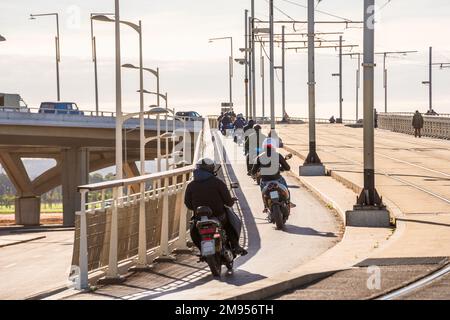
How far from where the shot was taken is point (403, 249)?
16578 mm

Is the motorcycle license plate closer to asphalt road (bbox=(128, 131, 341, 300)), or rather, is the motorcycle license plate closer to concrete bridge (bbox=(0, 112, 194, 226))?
asphalt road (bbox=(128, 131, 341, 300))

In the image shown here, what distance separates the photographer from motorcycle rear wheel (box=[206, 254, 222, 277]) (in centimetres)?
1469

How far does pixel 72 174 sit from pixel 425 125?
42707 mm

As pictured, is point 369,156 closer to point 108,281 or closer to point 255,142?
point 108,281

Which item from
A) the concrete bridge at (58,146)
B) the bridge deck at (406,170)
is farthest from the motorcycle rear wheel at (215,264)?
the concrete bridge at (58,146)

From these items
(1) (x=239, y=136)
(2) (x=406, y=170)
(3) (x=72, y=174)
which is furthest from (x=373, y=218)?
(3) (x=72, y=174)

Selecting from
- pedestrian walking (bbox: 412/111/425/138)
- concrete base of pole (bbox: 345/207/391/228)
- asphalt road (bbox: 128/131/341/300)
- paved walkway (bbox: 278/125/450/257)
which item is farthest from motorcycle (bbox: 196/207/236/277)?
pedestrian walking (bbox: 412/111/425/138)

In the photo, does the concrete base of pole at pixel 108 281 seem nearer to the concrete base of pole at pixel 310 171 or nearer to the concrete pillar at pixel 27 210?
the concrete base of pole at pixel 310 171

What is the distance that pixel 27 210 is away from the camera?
377ft

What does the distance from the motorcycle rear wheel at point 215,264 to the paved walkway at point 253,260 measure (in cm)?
10

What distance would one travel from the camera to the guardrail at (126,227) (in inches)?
548
